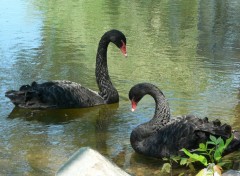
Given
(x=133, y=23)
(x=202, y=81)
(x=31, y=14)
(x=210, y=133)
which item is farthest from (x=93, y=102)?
(x=31, y=14)

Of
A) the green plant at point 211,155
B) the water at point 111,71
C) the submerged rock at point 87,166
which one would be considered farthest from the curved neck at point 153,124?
the submerged rock at point 87,166

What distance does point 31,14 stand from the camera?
14727 mm

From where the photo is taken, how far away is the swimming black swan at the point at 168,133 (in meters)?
4.36

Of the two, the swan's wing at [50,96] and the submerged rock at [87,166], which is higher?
the submerged rock at [87,166]

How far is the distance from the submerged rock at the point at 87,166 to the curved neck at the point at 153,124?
1288mm

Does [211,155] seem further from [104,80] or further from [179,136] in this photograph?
[104,80]

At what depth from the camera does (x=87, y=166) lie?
10.9 ft

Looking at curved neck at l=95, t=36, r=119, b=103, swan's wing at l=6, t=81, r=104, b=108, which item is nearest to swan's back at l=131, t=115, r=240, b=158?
swan's wing at l=6, t=81, r=104, b=108

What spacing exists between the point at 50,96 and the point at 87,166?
2789 millimetres

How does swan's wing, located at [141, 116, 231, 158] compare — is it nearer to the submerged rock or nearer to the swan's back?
the swan's back

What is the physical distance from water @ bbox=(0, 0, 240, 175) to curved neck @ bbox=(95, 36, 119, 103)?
133 mm

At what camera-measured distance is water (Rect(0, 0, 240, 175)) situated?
16.1 feet

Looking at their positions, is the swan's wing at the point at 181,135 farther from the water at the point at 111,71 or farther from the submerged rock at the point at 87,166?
the submerged rock at the point at 87,166

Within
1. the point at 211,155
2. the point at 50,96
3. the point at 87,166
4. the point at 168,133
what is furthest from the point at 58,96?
the point at 87,166
